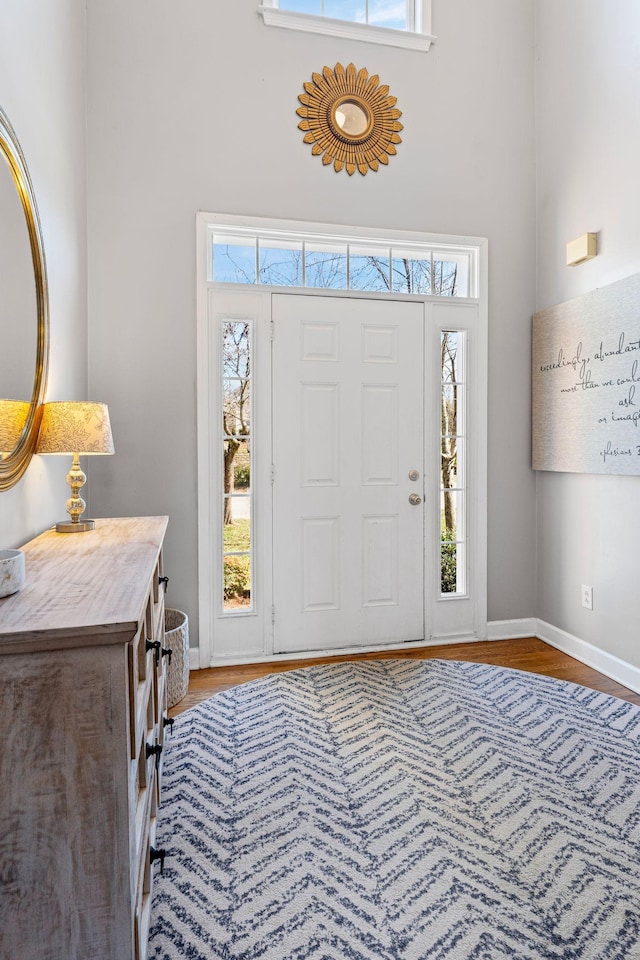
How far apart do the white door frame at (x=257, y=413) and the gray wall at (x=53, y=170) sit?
58 centimetres

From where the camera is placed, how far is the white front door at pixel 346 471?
296 centimetres

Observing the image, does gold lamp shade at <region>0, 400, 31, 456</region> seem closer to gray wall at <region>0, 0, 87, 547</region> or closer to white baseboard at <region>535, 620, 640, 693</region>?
gray wall at <region>0, 0, 87, 547</region>

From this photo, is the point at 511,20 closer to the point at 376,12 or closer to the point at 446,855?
the point at 376,12

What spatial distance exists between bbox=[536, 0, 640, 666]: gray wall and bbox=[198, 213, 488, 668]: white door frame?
48 centimetres

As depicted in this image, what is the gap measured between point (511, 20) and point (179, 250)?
2381mm

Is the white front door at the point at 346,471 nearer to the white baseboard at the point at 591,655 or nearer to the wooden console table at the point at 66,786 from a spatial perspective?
the white baseboard at the point at 591,655

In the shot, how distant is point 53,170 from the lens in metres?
2.04

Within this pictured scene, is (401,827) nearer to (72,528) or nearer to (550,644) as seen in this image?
(72,528)

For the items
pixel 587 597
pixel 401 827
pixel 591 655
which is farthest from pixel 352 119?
pixel 401 827

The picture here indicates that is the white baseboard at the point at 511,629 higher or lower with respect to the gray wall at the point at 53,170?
lower

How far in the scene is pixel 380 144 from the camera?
302 centimetres

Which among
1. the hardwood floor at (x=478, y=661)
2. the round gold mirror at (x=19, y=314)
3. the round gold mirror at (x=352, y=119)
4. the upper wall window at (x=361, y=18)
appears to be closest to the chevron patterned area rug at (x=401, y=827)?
the hardwood floor at (x=478, y=661)

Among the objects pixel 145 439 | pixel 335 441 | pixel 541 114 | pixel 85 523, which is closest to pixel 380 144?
pixel 541 114

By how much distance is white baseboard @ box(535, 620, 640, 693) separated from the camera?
2.63 metres
